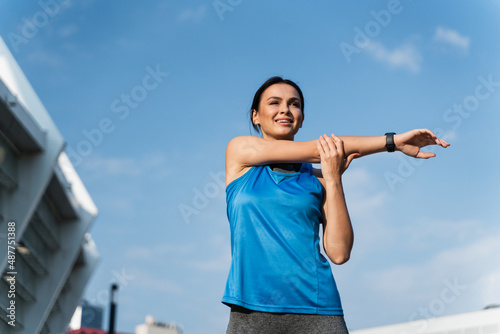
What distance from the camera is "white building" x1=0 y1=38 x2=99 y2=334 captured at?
18984mm

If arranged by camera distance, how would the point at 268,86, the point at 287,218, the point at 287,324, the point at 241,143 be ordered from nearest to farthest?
the point at 287,324 → the point at 287,218 → the point at 241,143 → the point at 268,86

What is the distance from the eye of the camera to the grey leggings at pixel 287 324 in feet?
7.57

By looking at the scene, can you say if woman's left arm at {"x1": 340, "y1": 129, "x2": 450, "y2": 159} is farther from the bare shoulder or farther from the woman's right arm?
the bare shoulder

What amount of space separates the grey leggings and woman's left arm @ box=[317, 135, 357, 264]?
28cm

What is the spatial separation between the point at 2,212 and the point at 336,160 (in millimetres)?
20032

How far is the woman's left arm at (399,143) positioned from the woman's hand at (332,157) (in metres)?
0.04

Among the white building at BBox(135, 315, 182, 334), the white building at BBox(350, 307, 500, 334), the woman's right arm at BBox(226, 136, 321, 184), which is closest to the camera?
the woman's right arm at BBox(226, 136, 321, 184)

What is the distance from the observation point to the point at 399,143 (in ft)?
8.80

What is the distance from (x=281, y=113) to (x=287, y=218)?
579 mm

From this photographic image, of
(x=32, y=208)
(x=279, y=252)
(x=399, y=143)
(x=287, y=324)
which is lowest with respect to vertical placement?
(x=287, y=324)

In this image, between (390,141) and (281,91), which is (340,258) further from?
(281,91)

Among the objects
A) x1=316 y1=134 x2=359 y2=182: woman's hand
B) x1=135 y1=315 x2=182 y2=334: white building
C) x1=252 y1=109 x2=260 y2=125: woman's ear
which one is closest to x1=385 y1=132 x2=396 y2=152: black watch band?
x1=316 y1=134 x2=359 y2=182: woman's hand

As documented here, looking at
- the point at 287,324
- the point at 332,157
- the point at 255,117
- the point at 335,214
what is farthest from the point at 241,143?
the point at 287,324

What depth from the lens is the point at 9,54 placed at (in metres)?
18.8
